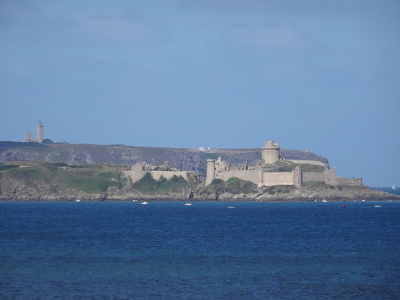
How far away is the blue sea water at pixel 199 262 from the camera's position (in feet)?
104

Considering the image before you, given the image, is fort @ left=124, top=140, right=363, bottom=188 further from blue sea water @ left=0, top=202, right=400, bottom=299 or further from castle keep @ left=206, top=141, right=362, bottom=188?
blue sea water @ left=0, top=202, right=400, bottom=299

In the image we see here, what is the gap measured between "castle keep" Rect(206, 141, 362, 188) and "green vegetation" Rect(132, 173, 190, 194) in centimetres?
535

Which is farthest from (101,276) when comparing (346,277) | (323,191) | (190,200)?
(190,200)

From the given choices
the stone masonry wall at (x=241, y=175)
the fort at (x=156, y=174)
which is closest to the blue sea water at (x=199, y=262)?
the stone masonry wall at (x=241, y=175)

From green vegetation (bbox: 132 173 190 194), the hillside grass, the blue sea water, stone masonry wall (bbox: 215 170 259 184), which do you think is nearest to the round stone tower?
stone masonry wall (bbox: 215 170 259 184)

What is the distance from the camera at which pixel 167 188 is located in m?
134

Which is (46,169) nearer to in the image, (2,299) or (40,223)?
(40,223)

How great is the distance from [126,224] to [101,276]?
3442cm

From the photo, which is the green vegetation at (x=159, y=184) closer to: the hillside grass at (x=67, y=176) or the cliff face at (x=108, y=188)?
→ the cliff face at (x=108, y=188)

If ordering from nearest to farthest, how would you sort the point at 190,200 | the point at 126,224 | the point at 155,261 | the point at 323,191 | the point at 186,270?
the point at 186,270
the point at 155,261
the point at 126,224
the point at 323,191
the point at 190,200

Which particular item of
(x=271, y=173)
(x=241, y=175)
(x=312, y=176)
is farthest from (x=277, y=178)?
(x=241, y=175)

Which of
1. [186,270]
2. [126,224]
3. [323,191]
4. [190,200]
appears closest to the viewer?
[186,270]

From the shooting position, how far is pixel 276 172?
394 ft

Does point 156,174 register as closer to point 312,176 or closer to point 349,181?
point 312,176
